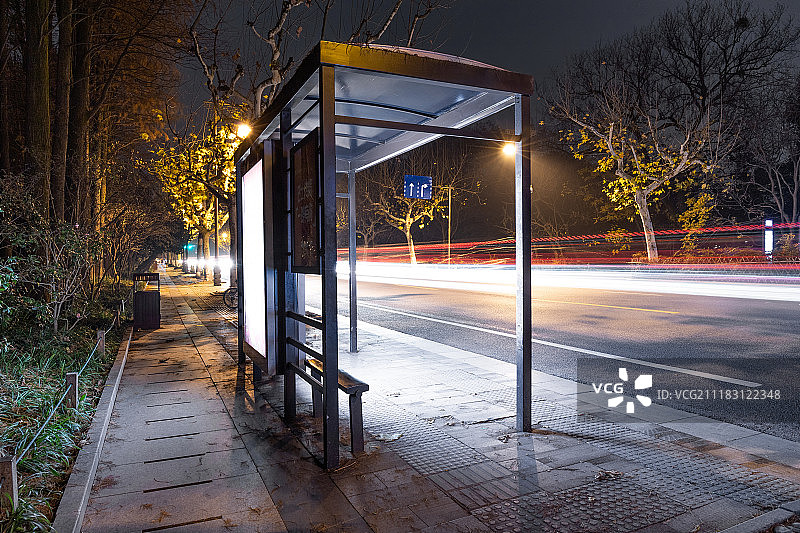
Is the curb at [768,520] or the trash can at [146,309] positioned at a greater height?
the trash can at [146,309]

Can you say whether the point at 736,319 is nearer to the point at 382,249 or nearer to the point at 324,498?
the point at 324,498

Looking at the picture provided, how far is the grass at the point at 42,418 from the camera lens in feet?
11.8

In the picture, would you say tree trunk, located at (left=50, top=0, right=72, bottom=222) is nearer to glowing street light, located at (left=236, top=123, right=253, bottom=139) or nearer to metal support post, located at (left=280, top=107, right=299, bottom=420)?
glowing street light, located at (left=236, top=123, right=253, bottom=139)

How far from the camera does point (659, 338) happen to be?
9.94m

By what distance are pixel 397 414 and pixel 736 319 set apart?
9536 mm

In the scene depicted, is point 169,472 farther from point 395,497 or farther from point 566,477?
point 566,477

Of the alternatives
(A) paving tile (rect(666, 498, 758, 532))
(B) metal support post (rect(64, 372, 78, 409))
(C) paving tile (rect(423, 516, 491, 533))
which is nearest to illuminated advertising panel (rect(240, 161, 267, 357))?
(B) metal support post (rect(64, 372, 78, 409))

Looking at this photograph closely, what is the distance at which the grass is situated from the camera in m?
3.59

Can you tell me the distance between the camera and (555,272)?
2830 cm

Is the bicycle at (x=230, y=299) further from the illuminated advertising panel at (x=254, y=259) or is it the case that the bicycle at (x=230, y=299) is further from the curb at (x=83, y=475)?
the curb at (x=83, y=475)

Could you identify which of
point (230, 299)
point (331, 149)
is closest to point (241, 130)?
point (230, 299)

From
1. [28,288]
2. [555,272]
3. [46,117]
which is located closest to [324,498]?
[28,288]

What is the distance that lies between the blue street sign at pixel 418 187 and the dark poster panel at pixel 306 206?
16539 mm

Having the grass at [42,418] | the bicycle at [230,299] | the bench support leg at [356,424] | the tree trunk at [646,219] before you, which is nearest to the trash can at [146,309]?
the grass at [42,418]
